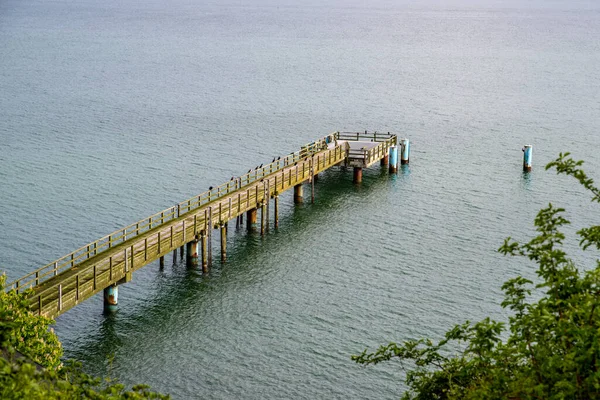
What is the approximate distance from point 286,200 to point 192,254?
1600 cm

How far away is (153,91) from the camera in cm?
12100

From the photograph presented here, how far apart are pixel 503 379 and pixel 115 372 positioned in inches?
918

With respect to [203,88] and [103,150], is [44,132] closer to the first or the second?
[103,150]

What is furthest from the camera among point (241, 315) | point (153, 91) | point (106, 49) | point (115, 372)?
point (106, 49)

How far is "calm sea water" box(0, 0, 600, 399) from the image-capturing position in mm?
41969

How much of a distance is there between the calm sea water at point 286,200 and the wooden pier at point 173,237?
1.70 meters

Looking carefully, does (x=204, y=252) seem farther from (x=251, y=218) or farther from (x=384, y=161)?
(x=384, y=161)

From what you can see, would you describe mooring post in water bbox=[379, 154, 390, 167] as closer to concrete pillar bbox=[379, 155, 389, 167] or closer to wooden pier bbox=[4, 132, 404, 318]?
concrete pillar bbox=[379, 155, 389, 167]

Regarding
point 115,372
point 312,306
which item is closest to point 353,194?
point 312,306

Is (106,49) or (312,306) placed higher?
(106,49)

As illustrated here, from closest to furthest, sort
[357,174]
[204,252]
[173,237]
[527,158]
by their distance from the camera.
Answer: [173,237], [204,252], [357,174], [527,158]

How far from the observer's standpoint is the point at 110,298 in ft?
148

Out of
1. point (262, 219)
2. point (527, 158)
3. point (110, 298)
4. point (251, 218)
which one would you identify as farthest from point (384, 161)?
point (110, 298)

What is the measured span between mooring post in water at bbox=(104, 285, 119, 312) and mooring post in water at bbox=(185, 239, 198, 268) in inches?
301
